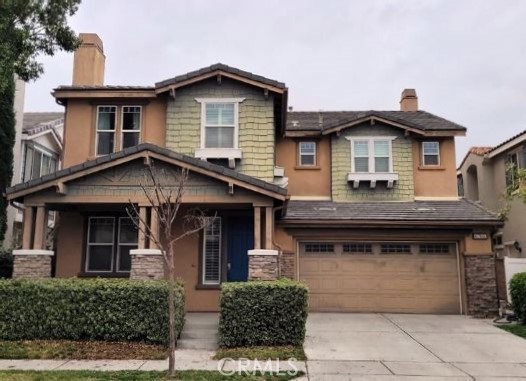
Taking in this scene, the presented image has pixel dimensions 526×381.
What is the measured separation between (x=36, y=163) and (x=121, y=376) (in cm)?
1377

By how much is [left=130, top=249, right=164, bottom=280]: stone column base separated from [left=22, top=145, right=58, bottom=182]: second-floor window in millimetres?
8742

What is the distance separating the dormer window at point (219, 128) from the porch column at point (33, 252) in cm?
474

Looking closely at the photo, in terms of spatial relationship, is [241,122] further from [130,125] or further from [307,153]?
[130,125]

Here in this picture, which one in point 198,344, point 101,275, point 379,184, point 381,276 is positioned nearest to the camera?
point 198,344

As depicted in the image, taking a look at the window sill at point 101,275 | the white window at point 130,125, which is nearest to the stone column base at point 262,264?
the window sill at point 101,275

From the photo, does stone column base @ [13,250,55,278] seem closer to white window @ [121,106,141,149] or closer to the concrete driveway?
white window @ [121,106,141,149]

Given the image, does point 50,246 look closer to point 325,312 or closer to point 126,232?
point 126,232

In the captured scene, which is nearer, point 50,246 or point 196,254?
point 196,254

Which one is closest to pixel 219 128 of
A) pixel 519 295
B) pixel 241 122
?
pixel 241 122

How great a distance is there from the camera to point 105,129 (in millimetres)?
15688

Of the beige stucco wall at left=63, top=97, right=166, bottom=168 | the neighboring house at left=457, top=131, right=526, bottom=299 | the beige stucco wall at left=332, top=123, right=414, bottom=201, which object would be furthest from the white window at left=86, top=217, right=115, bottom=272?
the neighboring house at left=457, top=131, right=526, bottom=299

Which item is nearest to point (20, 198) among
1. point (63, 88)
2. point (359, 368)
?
point (63, 88)

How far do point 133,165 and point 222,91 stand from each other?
4.25 metres

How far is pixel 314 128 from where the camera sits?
17.3m
